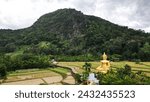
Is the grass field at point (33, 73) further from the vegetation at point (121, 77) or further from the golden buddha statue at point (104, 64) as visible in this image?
the golden buddha statue at point (104, 64)

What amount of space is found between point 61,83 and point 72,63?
1.71 ft

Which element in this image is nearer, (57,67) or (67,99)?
(67,99)

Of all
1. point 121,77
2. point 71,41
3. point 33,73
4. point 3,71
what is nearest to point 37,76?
point 33,73

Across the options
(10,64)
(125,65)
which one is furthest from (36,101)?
(125,65)

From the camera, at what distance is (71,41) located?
7207mm

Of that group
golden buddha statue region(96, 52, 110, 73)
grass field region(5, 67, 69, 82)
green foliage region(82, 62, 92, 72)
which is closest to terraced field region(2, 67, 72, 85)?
grass field region(5, 67, 69, 82)

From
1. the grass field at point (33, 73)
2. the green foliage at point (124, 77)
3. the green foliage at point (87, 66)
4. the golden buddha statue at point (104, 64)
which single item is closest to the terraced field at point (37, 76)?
the grass field at point (33, 73)

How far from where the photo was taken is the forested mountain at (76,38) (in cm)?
710

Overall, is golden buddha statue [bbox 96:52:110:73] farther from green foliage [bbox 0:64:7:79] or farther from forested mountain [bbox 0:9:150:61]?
green foliage [bbox 0:64:7:79]

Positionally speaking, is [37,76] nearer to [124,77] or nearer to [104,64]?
[104,64]

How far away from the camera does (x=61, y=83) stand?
675 cm

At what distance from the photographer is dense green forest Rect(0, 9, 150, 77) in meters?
7.11

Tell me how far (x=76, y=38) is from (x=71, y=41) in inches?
4.2

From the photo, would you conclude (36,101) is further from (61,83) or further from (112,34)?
(112,34)
